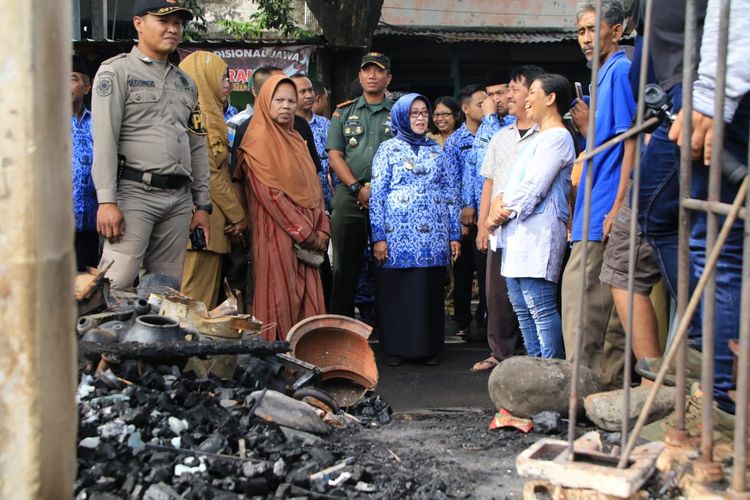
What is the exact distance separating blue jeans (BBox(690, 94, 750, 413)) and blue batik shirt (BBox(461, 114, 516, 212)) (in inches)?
194

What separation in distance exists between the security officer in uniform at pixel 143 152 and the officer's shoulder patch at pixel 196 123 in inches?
Result: 3.6

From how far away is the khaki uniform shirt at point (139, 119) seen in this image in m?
6.14

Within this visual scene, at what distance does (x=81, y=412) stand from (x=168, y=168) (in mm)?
2412

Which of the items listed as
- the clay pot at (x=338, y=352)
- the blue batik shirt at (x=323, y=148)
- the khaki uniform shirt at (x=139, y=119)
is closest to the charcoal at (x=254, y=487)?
the clay pot at (x=338, y=352)

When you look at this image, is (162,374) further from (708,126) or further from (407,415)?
(708,126)

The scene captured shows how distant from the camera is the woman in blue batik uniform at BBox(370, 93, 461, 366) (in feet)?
25.7

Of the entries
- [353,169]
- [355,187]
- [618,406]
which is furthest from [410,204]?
[618,406]

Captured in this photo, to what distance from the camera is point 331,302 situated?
28.7 feet

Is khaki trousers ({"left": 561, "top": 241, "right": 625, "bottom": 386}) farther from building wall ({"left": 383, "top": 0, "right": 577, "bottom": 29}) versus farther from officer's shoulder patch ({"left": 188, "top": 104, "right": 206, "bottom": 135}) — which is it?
building wall ({"left": 383, "top": 0, "right": 577, "bottom": 29})

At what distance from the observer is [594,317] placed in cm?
587

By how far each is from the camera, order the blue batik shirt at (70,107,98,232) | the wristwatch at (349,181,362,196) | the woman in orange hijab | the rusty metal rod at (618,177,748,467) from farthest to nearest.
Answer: the wristwatch at (349,181,362,196)
the blue batik shirt at (70,107,98,232)
the woman in orange hijab
the rusty metal rod at (618,177,748,467)

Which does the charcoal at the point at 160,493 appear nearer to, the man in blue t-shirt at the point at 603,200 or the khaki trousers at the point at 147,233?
the man in blue t-shirt at the point at 603,200

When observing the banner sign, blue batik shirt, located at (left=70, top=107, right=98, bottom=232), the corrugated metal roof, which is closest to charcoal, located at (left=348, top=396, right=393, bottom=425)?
blue batik shirt, located at (left=70, top=107, right=98, bottom=232)

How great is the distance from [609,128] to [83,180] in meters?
4.18
